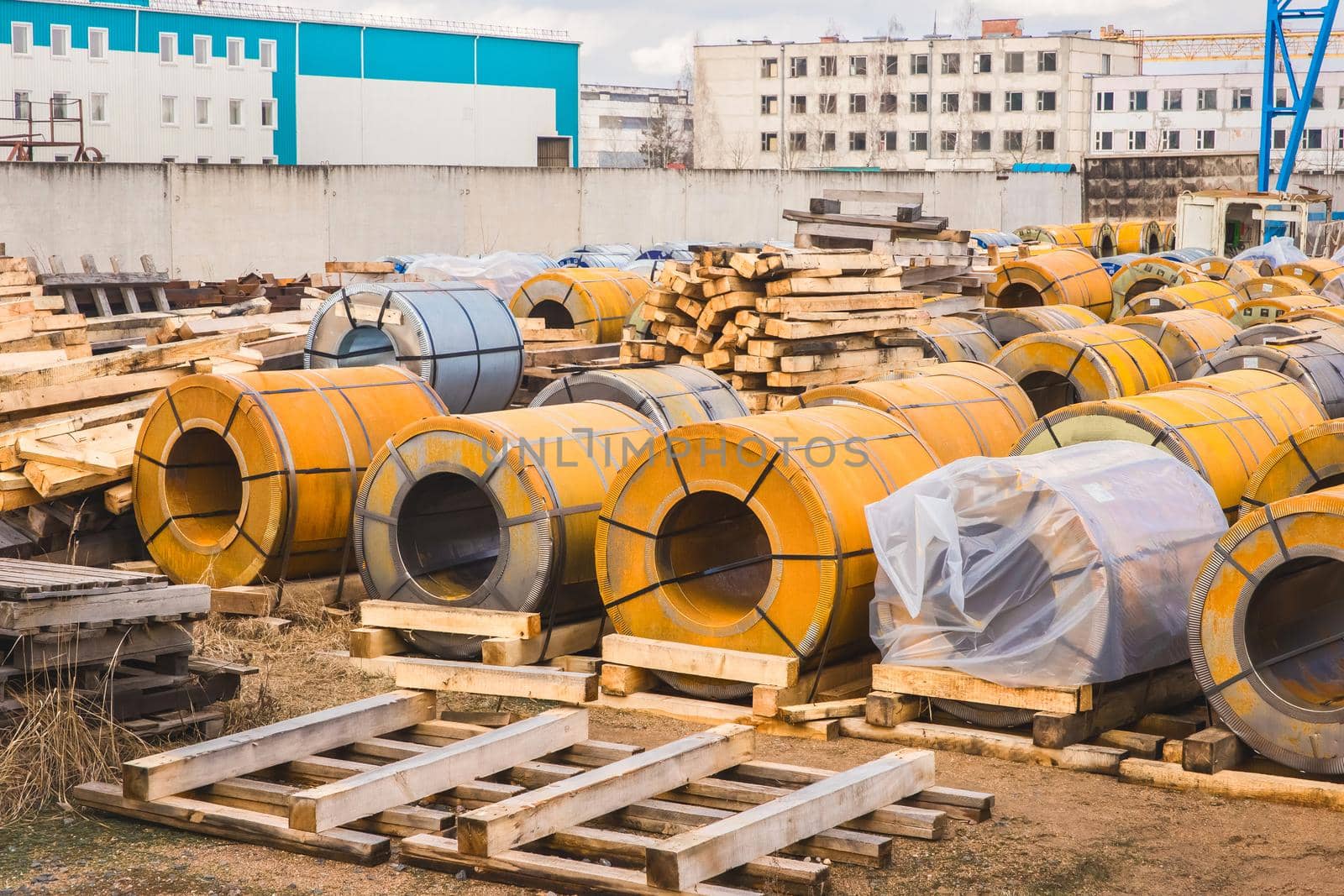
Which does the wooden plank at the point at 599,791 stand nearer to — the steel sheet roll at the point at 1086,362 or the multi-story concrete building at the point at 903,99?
the steel sheet roll at the point at 1086,362

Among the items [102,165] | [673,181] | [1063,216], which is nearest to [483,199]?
[673,181]

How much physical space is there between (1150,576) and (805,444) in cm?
179

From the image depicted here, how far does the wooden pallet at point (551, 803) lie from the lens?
5371 millimetres

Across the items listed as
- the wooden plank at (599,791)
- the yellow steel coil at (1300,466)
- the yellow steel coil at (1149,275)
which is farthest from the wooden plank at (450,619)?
the yellow steel coil at (1149,275)

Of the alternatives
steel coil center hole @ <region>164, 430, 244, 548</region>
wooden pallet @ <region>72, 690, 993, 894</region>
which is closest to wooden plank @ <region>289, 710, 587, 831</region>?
wooden pallet @ <region>72, 690, 993, 894</region>

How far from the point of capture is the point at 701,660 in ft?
25.3

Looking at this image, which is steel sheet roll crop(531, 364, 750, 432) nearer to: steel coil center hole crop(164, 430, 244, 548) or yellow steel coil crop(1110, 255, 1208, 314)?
steel coil center hole crop(164, 430, 244, 548)

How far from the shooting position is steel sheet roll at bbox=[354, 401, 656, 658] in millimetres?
8375

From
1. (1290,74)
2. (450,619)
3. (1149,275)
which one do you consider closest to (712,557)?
(450,619)

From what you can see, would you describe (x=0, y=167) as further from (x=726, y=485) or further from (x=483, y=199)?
(x=726, y=485)

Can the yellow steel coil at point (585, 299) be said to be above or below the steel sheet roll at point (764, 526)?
above

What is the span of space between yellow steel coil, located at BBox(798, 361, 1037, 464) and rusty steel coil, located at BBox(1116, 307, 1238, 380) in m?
4.07

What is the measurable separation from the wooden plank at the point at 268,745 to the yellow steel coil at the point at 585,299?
8853 millimetres

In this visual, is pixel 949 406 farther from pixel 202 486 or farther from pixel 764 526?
pixel 202 486
